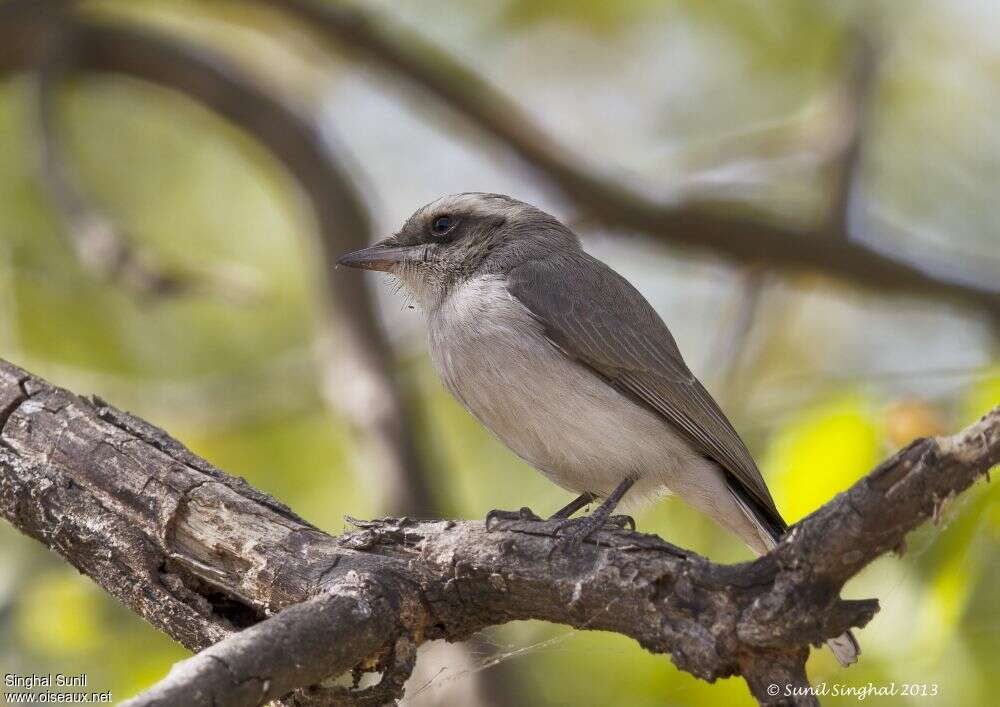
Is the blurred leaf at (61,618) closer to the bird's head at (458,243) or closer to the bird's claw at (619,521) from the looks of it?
the bird's head at (458,243)

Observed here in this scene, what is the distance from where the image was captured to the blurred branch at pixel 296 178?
679cm

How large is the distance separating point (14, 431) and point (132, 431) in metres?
0.42

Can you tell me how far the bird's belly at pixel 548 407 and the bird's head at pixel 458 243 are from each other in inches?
17.9

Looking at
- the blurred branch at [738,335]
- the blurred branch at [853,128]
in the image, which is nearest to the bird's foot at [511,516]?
the blurred branch at [738,335]

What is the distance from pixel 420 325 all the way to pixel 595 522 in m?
4.25

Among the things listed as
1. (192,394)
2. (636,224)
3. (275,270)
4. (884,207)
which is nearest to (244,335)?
(275,270)

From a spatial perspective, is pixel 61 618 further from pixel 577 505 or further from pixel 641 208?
pixel 641 208

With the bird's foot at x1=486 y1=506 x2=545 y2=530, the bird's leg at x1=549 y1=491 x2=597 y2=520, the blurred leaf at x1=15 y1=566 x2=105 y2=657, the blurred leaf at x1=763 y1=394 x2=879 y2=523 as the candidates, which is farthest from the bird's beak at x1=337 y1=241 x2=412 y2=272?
the blurred leaf at x1=15 y1=566 x2=105 y2=657

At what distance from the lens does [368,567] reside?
3645 millimetres

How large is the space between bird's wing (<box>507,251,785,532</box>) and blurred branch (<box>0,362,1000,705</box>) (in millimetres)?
1230

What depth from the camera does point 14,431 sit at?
4.05 metres

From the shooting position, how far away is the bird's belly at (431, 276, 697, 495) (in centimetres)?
464

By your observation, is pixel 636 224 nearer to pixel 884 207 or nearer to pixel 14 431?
pixel 884 207

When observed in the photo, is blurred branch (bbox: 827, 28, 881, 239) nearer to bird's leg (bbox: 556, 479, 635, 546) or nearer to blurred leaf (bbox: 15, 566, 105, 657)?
bird's leg (bbox: 556, 479, 635, 546)
